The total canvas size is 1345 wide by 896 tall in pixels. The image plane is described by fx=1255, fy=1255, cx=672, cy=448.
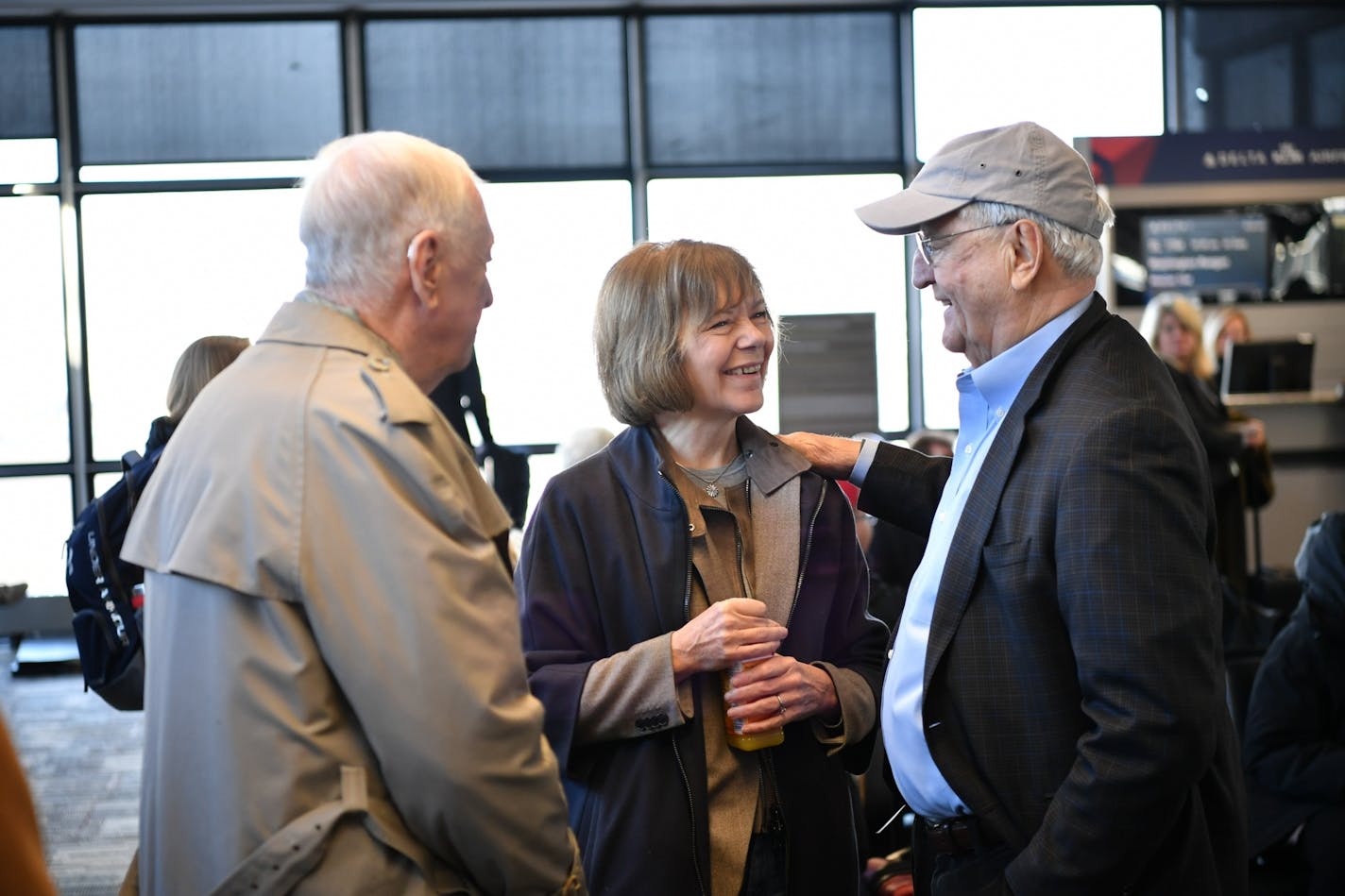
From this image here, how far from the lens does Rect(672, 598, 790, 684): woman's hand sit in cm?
176

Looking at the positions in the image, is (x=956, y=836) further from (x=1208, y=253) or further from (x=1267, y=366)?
(x=1208, y=253)

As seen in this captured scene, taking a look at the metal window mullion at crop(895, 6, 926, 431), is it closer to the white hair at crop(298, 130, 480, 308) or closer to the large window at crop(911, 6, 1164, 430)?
the large window at crop(911, 6, 1164, 430)

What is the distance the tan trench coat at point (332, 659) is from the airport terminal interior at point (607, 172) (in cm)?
658

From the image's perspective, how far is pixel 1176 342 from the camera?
275 inches

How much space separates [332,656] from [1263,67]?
31.8 feet

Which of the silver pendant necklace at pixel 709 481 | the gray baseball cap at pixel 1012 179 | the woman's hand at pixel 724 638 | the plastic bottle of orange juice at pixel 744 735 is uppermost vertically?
the gray baseball cap at pixel 1012 179

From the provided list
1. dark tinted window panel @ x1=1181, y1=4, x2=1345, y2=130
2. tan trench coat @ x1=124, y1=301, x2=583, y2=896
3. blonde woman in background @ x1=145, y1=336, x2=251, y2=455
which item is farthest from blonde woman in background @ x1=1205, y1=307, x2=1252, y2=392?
tan trench coat @ x1=124, y1=301, x2=583, y2=896

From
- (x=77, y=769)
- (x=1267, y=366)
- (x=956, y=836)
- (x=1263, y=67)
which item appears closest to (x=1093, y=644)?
(x=956, y=836)

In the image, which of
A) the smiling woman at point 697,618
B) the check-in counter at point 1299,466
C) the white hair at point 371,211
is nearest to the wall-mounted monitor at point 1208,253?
the check-in counter at point 1299,466

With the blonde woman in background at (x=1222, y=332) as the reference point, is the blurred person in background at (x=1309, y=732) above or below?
below

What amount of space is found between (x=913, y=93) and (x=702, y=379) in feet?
24.6

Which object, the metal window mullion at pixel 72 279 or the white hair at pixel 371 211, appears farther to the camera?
the metal window mullion at pixel 72 279

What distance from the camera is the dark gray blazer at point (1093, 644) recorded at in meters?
1.48

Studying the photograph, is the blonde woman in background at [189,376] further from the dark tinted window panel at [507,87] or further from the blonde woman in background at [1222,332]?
the blonde woman in background at [1222,332]
